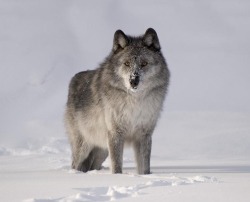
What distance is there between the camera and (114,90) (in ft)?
25.9

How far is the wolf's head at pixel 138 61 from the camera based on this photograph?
24.6 ft

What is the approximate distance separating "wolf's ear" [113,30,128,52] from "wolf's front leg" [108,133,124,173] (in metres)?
1.47

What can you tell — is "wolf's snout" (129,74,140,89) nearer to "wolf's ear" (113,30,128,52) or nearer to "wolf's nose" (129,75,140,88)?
"wolf's nose" (129,75,140,88)

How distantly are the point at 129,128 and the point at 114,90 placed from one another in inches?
26.9

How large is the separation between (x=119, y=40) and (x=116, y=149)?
1827 mm

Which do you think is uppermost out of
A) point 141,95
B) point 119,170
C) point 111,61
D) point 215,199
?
point 111,61

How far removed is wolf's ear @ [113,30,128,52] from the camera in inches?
310

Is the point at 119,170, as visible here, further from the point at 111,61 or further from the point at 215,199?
the point at 215,199

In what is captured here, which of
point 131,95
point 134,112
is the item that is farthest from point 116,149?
point 131,95

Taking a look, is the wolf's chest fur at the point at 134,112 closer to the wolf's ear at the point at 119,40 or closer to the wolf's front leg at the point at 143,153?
the wolf's front leg at the point at 143,153

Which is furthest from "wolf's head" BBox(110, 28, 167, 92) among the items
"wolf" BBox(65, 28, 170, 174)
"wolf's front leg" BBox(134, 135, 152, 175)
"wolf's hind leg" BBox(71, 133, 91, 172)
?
"wolf's hind leg" BBox(71, 133, 91, 172)

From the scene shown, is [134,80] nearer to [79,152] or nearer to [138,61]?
[138,61]

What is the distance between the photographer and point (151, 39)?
311 inches

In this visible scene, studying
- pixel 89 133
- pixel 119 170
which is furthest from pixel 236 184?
pixel 89 133
